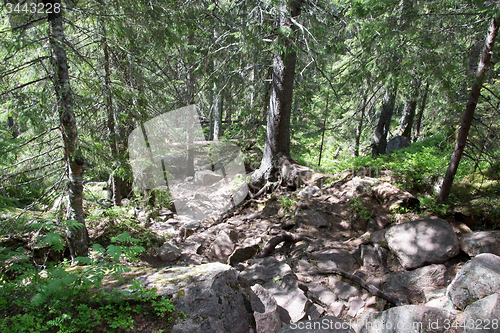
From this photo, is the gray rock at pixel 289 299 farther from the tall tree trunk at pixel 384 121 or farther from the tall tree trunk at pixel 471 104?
the tall tree trunk at pixel 384 121

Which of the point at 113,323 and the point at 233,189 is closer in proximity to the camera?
the point at 113,323

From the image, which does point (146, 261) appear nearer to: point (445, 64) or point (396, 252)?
point (396, 252)

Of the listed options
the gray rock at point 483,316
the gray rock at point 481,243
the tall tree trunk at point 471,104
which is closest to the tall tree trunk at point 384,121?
the tall tree trunk at point 471,104

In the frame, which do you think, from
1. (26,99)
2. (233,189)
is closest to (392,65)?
(233,189)

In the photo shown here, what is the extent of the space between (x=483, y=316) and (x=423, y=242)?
220 cm

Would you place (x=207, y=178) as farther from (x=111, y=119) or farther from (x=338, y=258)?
(x=338, y=258)

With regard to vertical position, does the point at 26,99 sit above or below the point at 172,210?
above

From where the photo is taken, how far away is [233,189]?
445 inches

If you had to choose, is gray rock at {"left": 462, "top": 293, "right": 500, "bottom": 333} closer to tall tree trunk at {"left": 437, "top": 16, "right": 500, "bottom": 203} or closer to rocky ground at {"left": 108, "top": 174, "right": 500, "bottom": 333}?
rocky ground at {"left": 108, "top": 174, "right": 500, "bottom": 333}

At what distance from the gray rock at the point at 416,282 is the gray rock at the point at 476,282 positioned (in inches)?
29.6

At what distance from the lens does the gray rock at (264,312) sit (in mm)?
3429

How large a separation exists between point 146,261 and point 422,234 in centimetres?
574

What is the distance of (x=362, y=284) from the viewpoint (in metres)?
4.61

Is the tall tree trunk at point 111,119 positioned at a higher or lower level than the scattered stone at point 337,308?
higher
